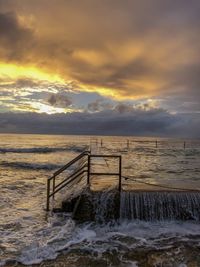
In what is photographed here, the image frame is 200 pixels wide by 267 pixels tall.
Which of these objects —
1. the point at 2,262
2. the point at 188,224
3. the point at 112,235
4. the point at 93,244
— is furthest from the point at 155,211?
the point at 2,262

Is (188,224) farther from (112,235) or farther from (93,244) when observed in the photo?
(93,244)

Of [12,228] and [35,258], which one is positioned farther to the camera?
[12,228]

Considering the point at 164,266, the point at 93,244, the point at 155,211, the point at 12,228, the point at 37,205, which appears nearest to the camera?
the point at 164,266

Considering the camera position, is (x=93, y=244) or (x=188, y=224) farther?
(x=188, y=224)

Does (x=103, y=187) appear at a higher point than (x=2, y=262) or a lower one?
higher

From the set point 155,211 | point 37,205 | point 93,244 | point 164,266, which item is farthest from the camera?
point 37,205

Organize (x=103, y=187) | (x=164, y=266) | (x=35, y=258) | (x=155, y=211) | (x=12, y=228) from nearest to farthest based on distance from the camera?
1. (x=164, y=266)
2. (x=35, y=258)
3. (x=12, y=228)
4. (x=155, y=211)
5. (x=103, y=187)

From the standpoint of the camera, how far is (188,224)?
11094 millimetres

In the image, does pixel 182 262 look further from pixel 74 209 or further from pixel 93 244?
pixel 74 209

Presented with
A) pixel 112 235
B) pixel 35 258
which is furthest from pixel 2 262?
pixel 112 235

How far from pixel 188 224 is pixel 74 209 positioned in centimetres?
359

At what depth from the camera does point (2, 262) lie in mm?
7777

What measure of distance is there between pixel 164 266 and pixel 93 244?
2174mm

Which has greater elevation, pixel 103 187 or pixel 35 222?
pixel 103 187
